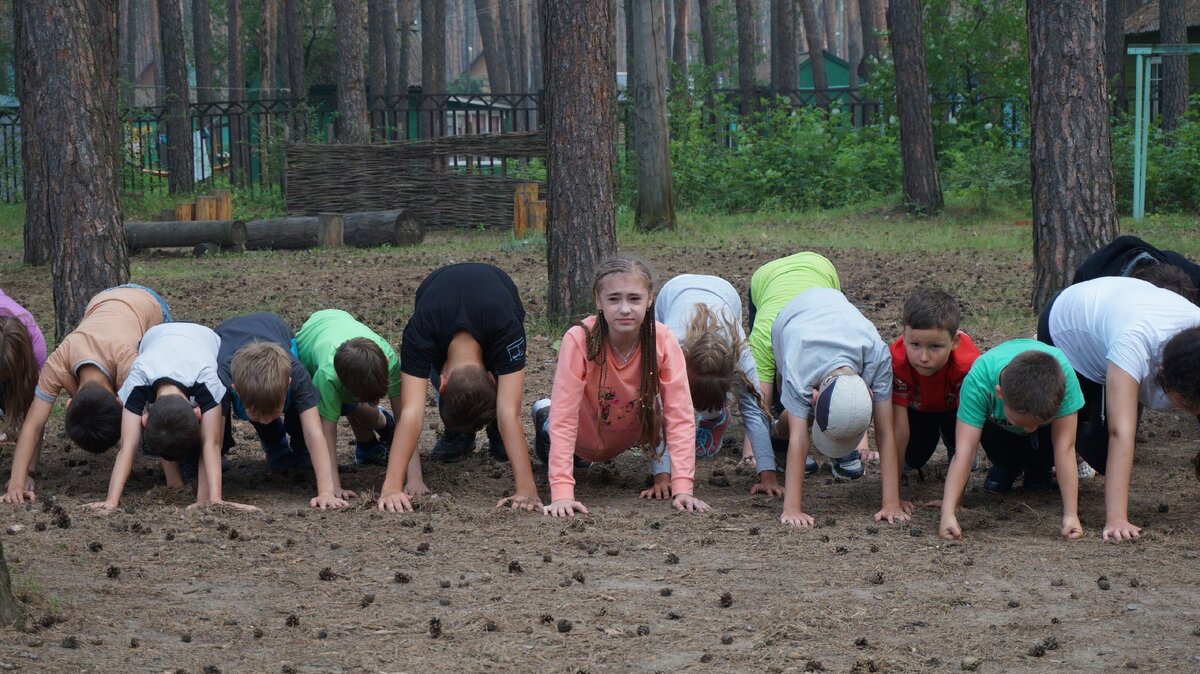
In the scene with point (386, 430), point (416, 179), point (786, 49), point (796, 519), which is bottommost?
point (796, 519)

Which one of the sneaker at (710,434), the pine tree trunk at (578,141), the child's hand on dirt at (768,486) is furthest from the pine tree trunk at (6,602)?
the pine tree trunk at (578,141)

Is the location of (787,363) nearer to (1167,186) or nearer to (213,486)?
(213,486)

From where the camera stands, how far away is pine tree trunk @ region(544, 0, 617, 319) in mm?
9922

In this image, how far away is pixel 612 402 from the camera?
5.80m

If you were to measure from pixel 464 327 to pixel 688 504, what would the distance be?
4.36ft

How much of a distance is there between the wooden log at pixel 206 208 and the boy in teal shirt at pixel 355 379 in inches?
583

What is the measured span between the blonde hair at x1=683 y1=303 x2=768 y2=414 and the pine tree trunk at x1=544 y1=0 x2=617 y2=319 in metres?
3.86

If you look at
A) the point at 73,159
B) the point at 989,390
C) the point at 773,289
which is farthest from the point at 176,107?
the point at 989,390

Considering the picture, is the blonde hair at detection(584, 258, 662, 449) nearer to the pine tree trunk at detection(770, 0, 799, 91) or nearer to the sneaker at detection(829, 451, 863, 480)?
the sneaker at detection(829, 451, 863, 480)

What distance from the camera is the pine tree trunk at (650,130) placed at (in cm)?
1772

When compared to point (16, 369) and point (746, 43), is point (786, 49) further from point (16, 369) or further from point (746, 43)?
point (16, 369)

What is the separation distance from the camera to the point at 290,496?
6207 mm

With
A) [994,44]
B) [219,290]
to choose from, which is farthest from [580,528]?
[994,44]

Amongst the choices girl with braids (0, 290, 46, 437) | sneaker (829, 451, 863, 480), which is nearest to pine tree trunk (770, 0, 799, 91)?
sneaker (829, 451, 863, 480)
